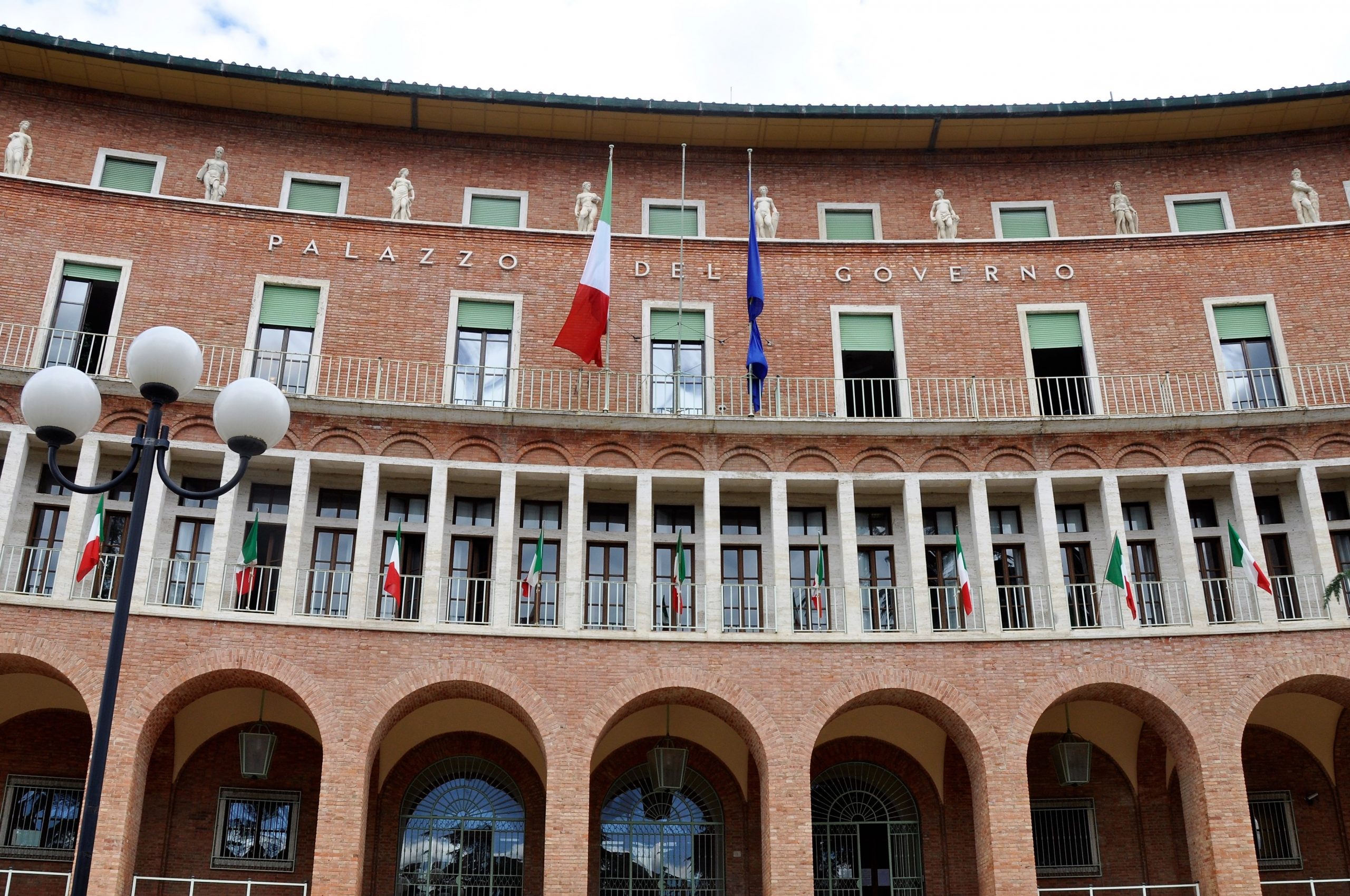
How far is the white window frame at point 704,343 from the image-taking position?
20.1 meters

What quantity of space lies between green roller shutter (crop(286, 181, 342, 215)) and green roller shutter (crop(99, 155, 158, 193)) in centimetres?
232

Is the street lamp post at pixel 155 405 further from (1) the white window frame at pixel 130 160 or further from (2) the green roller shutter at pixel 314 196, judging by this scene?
(1) the white window frame at pixel 130 160

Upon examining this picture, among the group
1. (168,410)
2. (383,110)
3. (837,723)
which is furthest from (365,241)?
(837,723)

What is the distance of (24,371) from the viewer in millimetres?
17938

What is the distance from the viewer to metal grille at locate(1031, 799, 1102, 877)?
1927 cm

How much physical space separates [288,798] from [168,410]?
6252 millimetres

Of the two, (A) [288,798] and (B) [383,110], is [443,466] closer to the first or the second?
(A) [288,798]

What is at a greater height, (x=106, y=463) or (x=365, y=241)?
(x=365, y=241)

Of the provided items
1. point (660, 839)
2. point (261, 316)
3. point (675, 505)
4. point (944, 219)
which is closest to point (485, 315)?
point (261, 316)

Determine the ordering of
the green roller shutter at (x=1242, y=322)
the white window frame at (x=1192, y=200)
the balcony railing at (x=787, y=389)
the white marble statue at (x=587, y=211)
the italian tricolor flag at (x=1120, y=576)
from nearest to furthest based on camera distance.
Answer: the italian tricolor flag at (x=1120, y=576), the balcony railing at (x=787, y=389), the green roller shutter at (x=1242, y=322), the white marble statue at (x=587, y=211), the white window frame at (x=1192, y=200)

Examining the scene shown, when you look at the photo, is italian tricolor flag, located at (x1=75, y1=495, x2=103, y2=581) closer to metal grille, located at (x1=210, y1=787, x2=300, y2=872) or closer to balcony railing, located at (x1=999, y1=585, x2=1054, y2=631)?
metal grille, located at (x1=210, y1=787, x2=300, y2=872)

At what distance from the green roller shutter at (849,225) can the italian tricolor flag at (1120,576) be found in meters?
7.19

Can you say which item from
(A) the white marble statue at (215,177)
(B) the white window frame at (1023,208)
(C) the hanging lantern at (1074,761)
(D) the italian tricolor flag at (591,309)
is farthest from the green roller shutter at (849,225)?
(A) the white marble statue at (215,177)

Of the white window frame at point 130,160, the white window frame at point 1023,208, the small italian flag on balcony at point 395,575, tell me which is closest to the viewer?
the small italian flag on balcony at point 395,575
